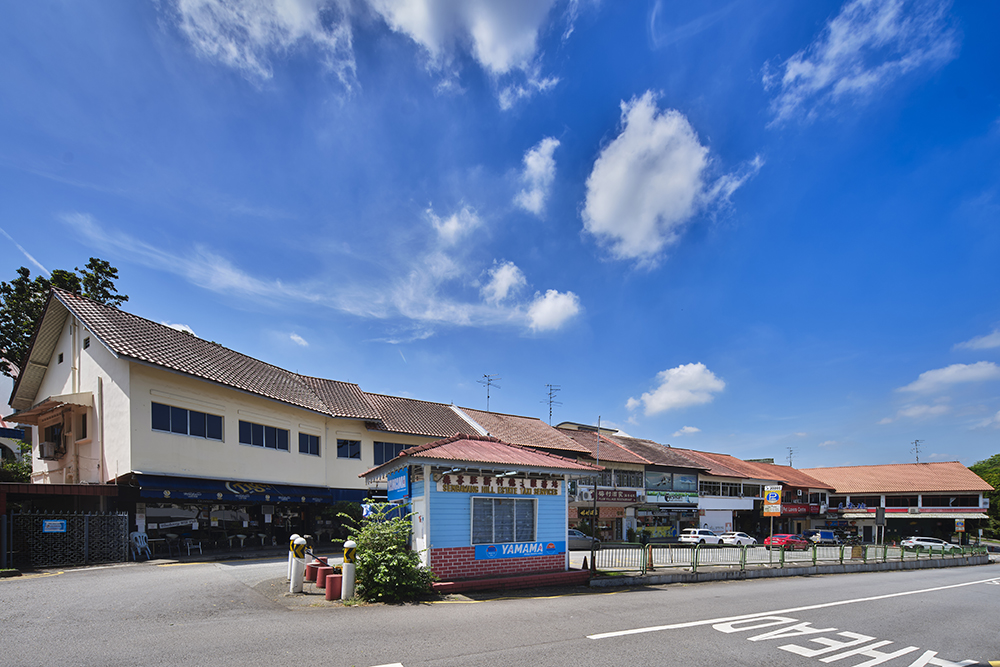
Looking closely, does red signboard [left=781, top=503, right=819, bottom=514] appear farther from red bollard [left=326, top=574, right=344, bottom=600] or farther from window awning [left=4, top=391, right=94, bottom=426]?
window awning [left=4, top=391, right=94, bottom=426]

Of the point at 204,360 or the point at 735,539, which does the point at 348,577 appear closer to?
the point at 204,360

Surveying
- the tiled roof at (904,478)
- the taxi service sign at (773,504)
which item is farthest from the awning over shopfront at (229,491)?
the tiled roof at (904,478)

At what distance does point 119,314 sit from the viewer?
2195 centimetres

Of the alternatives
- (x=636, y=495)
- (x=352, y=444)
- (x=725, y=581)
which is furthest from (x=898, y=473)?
(x=352, y=444)

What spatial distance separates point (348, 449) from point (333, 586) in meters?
17.4

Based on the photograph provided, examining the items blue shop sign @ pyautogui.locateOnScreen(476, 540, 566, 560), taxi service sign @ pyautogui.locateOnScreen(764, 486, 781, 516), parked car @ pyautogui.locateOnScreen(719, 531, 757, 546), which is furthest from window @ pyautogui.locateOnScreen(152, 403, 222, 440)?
parked car @ pyautogui.locateOnScreen(719, 531, 757, 546)

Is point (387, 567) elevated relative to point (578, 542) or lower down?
elevated

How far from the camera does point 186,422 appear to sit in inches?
803

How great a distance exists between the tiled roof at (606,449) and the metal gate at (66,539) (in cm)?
2741

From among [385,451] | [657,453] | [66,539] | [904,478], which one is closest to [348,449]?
[385,451]

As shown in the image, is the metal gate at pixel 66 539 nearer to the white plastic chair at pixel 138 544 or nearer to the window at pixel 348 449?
the white plastic chair at pixel 138 544

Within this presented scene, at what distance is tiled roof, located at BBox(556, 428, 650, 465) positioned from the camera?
3816 cm

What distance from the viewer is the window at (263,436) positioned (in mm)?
22938

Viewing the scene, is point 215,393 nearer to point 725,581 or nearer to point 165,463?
point 165,463
